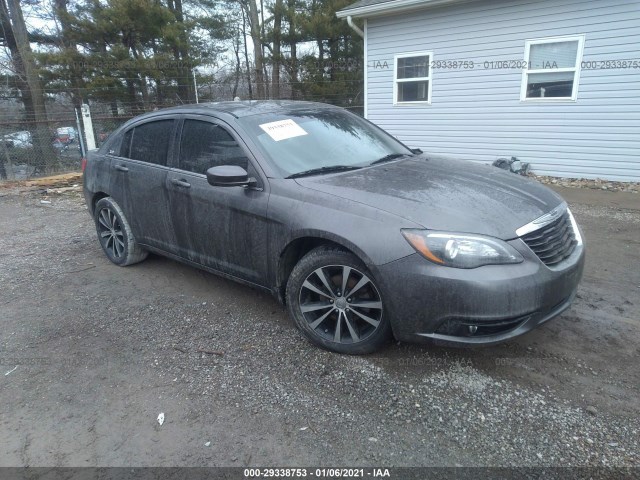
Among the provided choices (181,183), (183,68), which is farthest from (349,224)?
(183,68)

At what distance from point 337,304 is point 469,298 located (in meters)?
0.84

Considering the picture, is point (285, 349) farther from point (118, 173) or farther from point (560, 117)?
point (560, 117)

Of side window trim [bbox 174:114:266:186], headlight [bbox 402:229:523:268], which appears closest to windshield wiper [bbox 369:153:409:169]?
side window trim [bbox 174:114:266:186]

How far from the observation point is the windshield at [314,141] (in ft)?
10.6

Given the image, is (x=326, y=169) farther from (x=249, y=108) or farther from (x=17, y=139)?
(x=17, y=139)

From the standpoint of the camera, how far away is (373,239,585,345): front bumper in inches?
92.3

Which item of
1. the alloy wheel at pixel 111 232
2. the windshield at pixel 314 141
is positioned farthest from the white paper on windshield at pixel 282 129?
the alloy wheel at pixel 111 232

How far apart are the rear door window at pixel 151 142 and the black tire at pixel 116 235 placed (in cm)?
61

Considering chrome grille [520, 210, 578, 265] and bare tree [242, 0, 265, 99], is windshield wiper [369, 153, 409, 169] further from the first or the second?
bare tree [242, 0, 265, 99]

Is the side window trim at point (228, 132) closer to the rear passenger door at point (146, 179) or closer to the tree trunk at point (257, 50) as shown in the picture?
the rear passenger door at point (146, 179)

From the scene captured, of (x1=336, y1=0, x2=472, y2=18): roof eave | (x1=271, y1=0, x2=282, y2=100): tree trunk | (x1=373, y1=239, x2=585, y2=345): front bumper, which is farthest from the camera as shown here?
(x1=271, y1=0, x2=282, y2=100): tree trunk

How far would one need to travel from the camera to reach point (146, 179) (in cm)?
400

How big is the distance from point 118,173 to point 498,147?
8022 millimetres

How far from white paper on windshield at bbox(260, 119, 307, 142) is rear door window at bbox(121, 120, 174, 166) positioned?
3.39 feet
